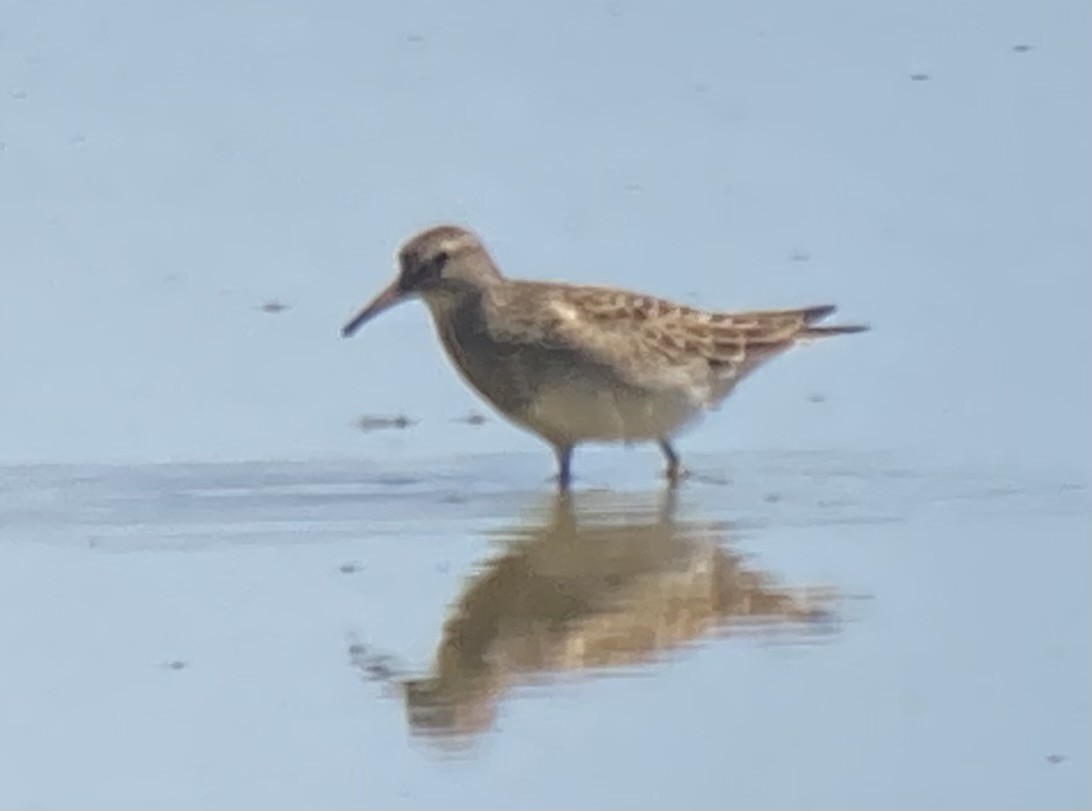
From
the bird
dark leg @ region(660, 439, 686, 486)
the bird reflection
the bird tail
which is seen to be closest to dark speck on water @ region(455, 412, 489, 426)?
the bird

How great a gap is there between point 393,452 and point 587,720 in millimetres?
2883

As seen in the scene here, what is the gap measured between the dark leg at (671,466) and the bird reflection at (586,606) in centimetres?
50

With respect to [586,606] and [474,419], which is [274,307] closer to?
[474,419]

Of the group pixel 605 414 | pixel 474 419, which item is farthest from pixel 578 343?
pixel 474 419

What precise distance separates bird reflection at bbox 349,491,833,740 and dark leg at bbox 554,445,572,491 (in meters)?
0.56

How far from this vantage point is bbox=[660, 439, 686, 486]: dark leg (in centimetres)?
1099

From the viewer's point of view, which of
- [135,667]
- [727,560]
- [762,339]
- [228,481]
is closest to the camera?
[135,667]

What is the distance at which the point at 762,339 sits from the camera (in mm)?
11695

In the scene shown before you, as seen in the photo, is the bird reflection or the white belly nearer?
the bird reflection

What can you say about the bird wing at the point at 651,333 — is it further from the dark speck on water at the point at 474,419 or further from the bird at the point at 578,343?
the dark speck on water at the point at 474,419

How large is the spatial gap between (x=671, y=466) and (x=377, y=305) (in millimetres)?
1099

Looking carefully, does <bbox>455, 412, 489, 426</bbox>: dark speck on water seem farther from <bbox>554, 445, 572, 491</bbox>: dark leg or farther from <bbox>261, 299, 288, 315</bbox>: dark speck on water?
<bbox>261, 299, 288, 315</bbox>: dark speck on water

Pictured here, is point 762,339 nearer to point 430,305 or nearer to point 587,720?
point 430,305

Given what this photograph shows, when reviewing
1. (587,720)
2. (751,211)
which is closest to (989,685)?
(587,720)
